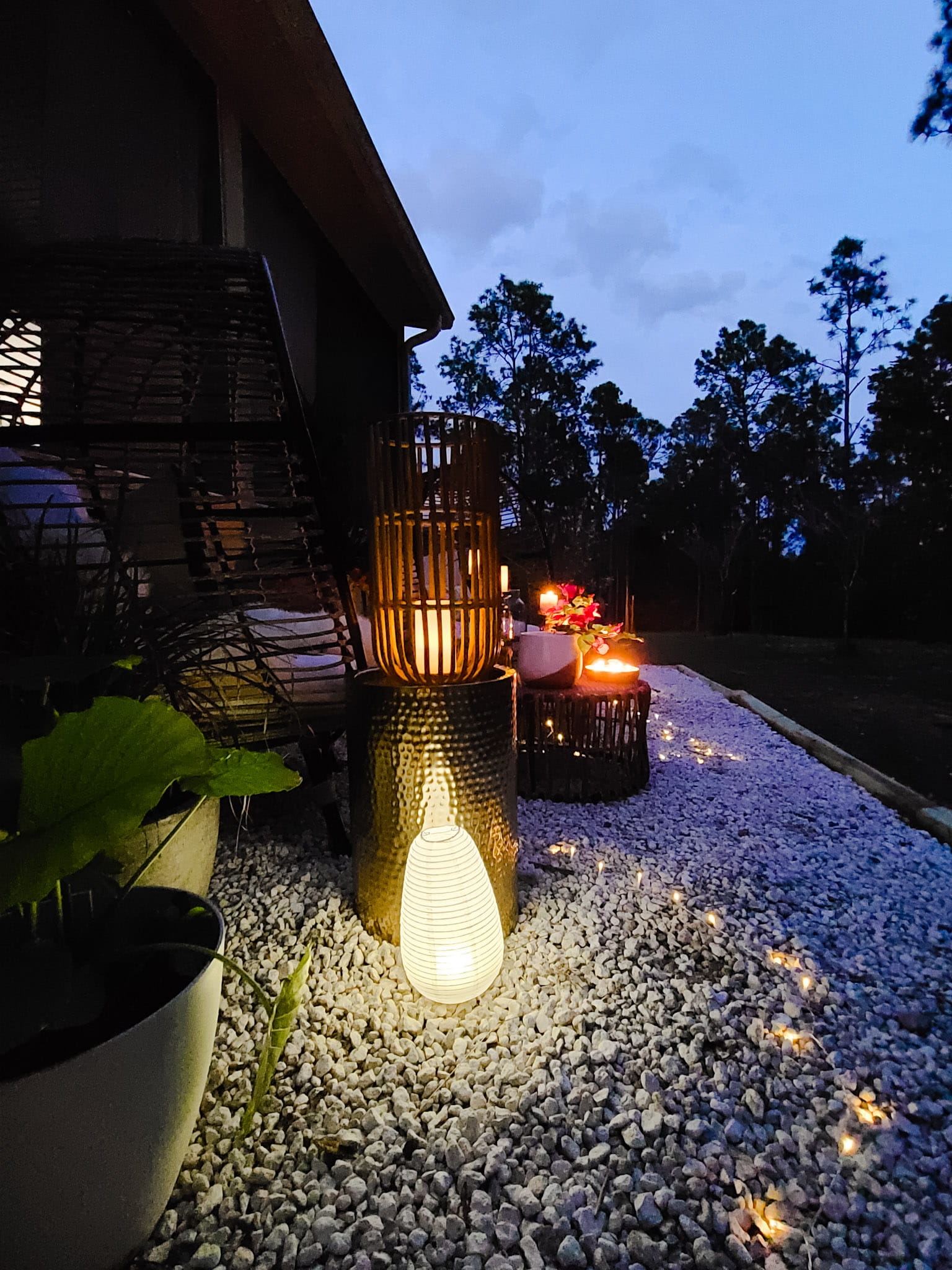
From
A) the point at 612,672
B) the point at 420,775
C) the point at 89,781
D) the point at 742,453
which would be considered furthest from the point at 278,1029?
the point at 742,453

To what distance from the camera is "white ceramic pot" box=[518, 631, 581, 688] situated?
104 inches

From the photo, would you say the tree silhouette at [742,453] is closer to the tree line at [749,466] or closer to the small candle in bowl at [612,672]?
→ the tree line at [749,466]

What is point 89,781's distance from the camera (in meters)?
0.60

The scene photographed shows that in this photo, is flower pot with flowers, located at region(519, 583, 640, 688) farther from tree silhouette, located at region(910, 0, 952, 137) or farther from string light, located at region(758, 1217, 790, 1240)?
tree silhouette, located at region(910, 0, 952, 137)

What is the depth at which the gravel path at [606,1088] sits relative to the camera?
32.0 inches

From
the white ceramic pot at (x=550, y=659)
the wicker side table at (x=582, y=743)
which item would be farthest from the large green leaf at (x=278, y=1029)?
the white ceramic pot at (x=550, y=659)

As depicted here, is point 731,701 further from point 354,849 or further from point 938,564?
point 938,564

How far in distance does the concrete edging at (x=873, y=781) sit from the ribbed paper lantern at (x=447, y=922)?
1677 millimetres

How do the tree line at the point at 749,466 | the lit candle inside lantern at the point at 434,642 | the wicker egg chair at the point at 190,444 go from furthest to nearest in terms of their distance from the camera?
the tree line at the point at 749,466
the lit candle inside lantern at the point at 434,642
the wicker egg chair at the point at 190,444

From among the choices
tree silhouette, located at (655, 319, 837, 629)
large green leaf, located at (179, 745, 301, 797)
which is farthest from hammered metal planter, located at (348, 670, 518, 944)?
tree silhouette, located at (655, 319, 837, 629)

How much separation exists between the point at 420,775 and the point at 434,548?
1.61 feet

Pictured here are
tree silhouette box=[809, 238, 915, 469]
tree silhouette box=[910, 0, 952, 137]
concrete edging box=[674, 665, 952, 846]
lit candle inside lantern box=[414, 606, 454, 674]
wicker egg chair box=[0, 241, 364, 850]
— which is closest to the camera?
wicker egg chair box=[0, 241, 364, 850]

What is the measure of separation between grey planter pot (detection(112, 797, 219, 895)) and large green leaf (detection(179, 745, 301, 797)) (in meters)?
0.22

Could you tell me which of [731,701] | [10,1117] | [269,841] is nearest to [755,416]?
[731,701]
